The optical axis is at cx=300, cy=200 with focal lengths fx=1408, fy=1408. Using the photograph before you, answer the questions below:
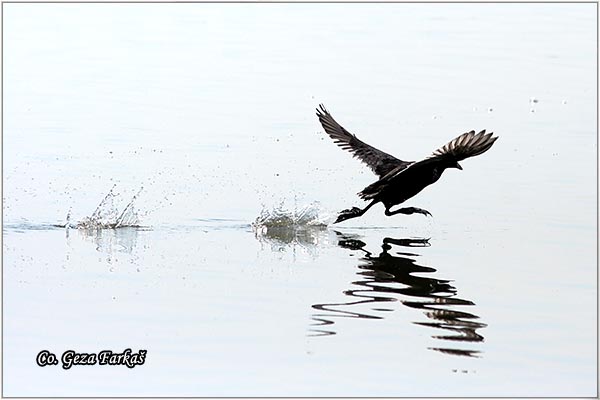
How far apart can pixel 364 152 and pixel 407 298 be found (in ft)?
8.91

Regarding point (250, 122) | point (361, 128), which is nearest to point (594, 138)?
point (361, 128)

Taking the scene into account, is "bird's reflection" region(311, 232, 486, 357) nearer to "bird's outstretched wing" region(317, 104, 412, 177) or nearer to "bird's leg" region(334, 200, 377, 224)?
"bird's leg" region(334, 200, 377, 224)

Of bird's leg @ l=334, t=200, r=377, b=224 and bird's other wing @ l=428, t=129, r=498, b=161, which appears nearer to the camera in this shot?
bird's other wing @ l=428, t=129, r=498, b=161

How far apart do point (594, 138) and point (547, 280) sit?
5.17 meters

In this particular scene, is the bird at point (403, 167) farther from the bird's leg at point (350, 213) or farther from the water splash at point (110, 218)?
the water splash at point (110, 218)

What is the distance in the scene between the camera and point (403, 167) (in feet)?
33.2

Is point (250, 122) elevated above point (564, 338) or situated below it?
above

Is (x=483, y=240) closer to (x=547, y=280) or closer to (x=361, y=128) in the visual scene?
(x=547, y=280)

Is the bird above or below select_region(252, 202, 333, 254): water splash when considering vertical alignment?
above

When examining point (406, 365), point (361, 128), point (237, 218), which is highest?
point (361, 128)

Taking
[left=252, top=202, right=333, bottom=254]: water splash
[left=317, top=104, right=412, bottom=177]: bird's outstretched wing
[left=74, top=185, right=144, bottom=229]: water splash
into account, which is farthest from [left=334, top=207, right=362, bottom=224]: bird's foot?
[left=74, top=185, right=144, bottom=229]: water splash

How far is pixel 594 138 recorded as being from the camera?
13906mm

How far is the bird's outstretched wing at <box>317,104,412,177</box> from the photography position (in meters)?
10.6

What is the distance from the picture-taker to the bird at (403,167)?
9367mm
